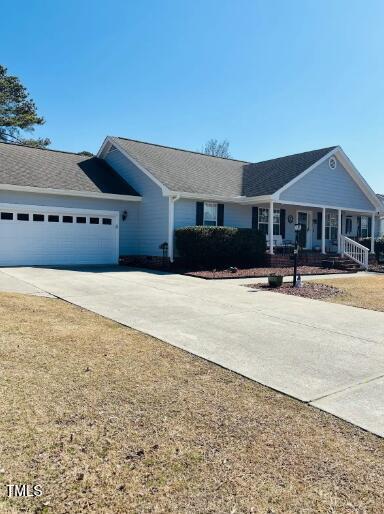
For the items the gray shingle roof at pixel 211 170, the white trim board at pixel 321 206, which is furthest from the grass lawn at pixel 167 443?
the white trim board at pixel 321 206

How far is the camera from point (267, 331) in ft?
21.6

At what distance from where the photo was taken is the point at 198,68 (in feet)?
60.8

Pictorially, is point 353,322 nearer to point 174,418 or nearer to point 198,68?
point 174,418

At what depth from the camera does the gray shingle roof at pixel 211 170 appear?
18375 mm

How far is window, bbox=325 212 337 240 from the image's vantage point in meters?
23.4

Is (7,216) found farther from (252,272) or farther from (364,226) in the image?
(364,226)

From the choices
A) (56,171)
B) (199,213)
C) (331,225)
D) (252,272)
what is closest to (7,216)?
(56,171)

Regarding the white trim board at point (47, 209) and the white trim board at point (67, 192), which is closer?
the white trim board at point (67, 192)

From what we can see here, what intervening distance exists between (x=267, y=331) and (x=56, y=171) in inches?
586

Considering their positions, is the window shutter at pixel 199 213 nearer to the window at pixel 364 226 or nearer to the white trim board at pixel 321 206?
the white trim board at pixel 321 206

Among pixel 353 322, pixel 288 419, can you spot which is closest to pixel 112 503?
pixel 288 419

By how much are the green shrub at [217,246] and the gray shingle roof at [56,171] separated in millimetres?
4267

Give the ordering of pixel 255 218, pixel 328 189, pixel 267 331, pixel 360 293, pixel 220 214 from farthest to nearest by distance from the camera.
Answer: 1. pixel 328 189
2. pixel 255 218
3. pixel 220 214
4. pixel 360 293
5. pixel 267 331

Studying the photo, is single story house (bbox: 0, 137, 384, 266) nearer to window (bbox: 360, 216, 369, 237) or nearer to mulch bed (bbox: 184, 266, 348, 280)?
mulch bed (bbox: 184, 266, 348, 280)
